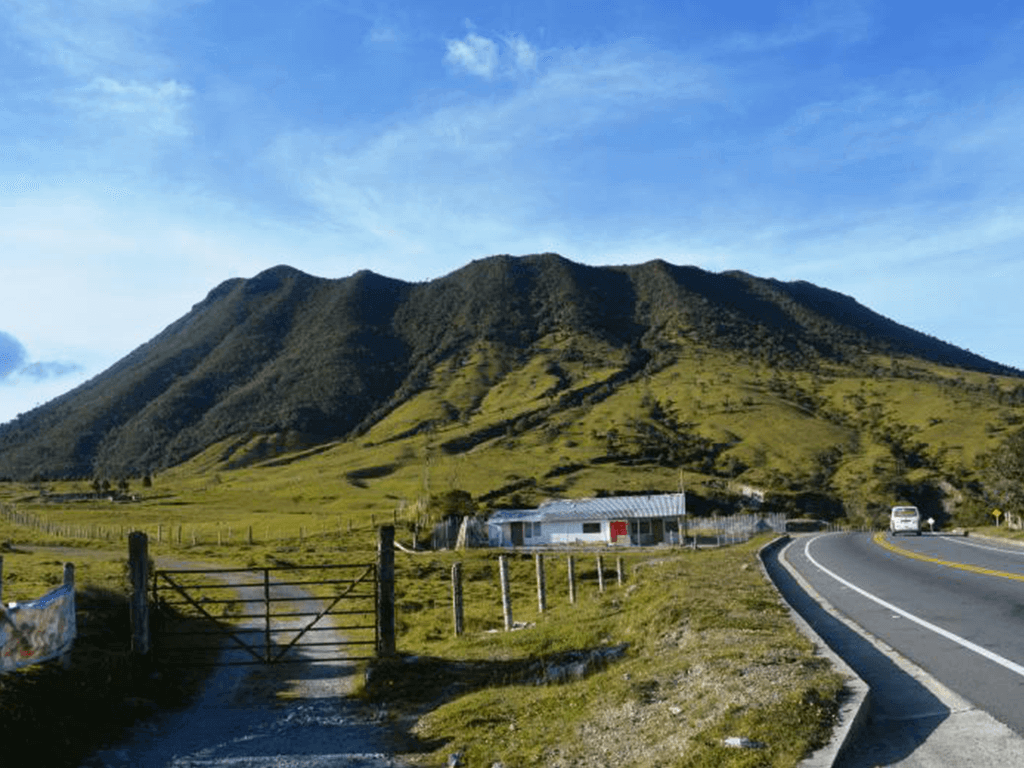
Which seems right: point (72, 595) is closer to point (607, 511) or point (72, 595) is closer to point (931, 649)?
point (931, 649)

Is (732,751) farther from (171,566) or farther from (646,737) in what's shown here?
(171,566)

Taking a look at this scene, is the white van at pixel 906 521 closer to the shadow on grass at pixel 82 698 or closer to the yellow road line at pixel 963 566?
the yellow road line at pixel 963 566

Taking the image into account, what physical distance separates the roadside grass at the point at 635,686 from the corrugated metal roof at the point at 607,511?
197 feet

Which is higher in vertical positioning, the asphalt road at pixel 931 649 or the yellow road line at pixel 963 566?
the asphalt road at pixel 931 649

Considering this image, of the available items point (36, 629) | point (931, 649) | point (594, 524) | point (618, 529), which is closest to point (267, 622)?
point (36, 629)

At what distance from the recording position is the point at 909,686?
10031mm

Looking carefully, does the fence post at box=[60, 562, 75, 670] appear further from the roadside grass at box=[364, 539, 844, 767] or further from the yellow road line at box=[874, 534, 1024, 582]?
the yellow road line at box=[874, 534, 1024, 582]

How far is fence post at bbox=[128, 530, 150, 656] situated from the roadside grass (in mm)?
4640

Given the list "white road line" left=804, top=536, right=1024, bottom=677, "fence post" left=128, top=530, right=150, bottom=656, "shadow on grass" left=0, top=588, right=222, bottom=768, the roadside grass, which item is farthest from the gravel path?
"white road line" left=804, top=536, right=1024, bottom=677

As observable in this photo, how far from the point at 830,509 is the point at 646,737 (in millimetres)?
119934

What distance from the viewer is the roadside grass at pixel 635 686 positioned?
341 inches

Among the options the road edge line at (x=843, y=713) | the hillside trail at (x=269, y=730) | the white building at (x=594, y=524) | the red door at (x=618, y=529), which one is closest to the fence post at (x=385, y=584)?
the hillside trail at (x=269, y=730)

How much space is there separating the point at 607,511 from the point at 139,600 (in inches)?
2726

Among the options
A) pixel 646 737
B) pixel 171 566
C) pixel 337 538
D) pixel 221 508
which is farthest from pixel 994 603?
pixel 221 508
